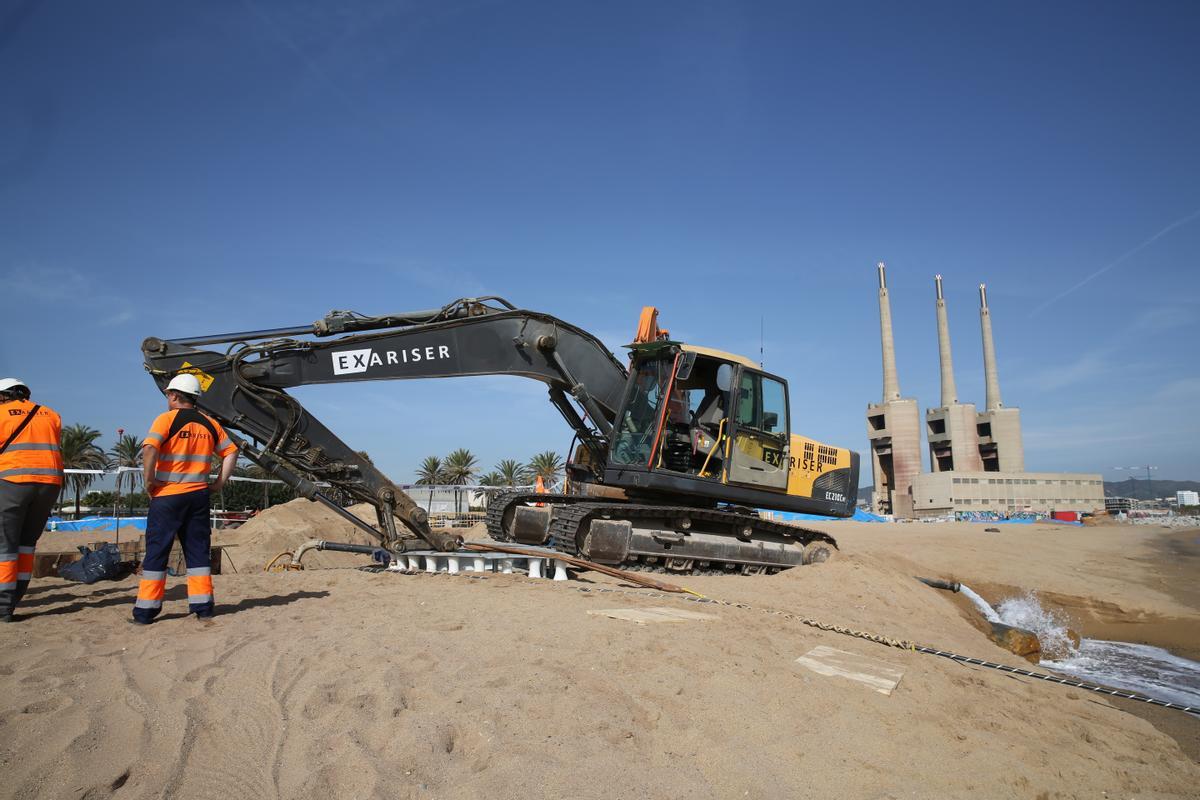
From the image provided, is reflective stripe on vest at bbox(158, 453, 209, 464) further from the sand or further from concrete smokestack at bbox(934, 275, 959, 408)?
concrete smokestack at bbox(934, 275, 959, 408)

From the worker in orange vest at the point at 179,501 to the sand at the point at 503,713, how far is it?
26cm

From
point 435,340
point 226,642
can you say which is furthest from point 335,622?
point 435,340

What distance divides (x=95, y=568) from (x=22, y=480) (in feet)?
8.02

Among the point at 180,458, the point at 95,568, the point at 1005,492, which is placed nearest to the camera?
the point at 180,458

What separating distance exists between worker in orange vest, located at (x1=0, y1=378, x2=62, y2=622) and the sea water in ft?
31.3

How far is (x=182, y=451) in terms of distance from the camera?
17.4 ft

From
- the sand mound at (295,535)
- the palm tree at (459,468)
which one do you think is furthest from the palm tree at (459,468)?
the sand mound at (295,535)

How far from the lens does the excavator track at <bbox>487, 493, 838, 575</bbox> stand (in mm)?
9352

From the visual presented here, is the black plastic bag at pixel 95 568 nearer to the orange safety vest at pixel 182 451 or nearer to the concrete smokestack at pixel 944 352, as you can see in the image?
the orange safety vest at pixel 182 451

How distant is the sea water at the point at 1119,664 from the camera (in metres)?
7.43

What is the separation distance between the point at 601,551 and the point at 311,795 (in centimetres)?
672

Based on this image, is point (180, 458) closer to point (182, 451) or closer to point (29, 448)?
point (182, 451)

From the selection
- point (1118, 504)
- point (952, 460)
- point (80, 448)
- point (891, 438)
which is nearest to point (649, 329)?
point (80, 448)

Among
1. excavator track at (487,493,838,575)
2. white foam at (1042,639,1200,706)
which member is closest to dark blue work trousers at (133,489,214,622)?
excavator track at (487,493,838,575)
